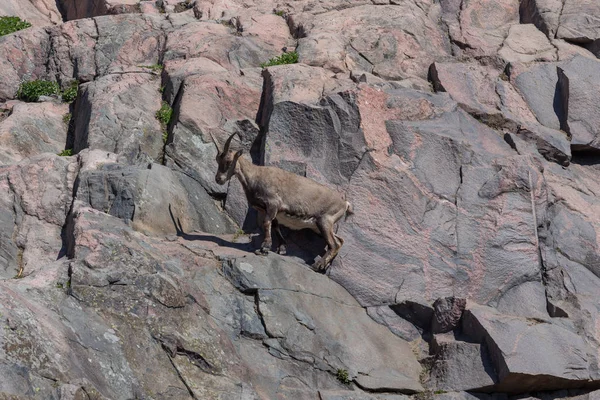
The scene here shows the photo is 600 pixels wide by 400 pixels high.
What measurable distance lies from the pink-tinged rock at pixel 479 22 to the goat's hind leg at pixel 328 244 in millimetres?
8089

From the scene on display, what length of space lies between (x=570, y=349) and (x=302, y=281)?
457 cm

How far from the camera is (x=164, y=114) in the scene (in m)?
18.6

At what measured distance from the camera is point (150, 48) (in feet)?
70.5

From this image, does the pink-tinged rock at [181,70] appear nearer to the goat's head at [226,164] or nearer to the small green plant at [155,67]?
the small green plant at [155,67]

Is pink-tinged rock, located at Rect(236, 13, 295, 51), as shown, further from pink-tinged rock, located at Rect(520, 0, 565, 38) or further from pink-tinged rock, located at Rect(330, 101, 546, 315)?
pink-tinged rock, located at Rect(520, 0, 565, 38)

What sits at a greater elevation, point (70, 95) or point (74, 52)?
point (74, 52)

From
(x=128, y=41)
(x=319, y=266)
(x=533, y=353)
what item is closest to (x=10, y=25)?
(x=128, y=41)

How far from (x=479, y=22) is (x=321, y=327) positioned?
1173 cm

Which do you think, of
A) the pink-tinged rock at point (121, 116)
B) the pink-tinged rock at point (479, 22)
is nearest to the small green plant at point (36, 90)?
the pink-tinged rock at point (121, 116)

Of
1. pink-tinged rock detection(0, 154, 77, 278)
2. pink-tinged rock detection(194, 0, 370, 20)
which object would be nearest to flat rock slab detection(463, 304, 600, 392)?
pink-tinged rock detection(0, 154, 77, 278)

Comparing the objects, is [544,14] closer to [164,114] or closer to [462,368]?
[164,114]

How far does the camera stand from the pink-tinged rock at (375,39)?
66.9ft

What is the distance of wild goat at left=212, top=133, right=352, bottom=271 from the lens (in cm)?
1578

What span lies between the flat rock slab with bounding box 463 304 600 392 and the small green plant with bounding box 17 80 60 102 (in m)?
11.6
